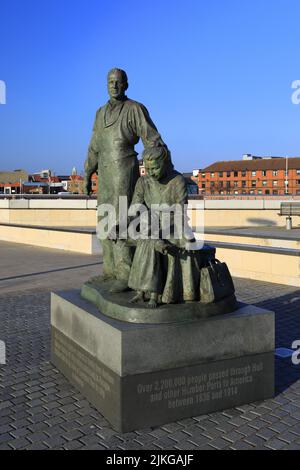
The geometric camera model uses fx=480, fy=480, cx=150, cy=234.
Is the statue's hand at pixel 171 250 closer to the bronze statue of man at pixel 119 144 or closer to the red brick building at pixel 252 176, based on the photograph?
the bronze statue of man at pixel 119 144

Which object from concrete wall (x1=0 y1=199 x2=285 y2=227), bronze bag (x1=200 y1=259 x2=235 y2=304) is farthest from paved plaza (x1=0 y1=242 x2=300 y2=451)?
concrete wall (x1=0 y1=199 x2=285 y2=227)

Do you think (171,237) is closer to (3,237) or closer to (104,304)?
(104,304)

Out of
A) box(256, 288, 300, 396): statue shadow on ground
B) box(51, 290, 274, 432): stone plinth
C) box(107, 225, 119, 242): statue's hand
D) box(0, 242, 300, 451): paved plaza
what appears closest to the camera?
box(0, 242, 300, 451): paved plaza

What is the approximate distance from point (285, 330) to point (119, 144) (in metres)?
3.62

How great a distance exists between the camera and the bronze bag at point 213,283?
4227mm

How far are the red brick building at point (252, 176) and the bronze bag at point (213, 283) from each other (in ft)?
264

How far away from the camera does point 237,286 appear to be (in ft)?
33.2

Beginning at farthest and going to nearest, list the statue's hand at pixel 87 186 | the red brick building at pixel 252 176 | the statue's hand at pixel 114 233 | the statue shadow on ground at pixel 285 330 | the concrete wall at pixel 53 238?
the red brick building at pixel 252 176 → the concrete wall at pixel 53 238 → the statue's hand at pixel 87 186 → the statue's hand at pixel 114 233 → the statue shadow on ground at pixel 285 330

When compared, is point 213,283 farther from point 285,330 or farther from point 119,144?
point 285,330

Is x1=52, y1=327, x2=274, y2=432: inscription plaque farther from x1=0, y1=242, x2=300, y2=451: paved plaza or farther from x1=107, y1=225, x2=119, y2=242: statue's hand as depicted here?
x1=107, y1=225, x2=119, y2=242: statue's hand

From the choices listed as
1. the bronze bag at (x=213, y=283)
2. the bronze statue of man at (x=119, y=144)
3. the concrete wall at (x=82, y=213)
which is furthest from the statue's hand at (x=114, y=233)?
the concrete wall at (x=82, y=213)

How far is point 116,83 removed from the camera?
5168 millimetres

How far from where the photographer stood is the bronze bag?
Result: 4.23m
